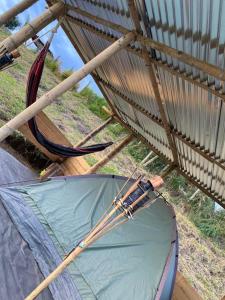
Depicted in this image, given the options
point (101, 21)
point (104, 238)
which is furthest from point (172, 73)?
point (104, 238)

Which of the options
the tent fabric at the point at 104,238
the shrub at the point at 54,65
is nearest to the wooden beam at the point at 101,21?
the tent fabric at the point at 104,238

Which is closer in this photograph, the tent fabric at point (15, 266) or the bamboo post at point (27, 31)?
the tent fabric at point (15, 266)

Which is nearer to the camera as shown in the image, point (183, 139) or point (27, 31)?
point (27, 31)

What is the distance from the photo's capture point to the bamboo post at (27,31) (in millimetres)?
3599

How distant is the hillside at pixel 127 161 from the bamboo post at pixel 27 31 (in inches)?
108

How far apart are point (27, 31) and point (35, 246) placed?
76.1 inches

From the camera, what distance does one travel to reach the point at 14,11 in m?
3.94

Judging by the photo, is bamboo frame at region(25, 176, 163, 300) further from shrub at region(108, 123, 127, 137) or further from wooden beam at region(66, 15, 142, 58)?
shrub at region(108, 123, 127, 137)

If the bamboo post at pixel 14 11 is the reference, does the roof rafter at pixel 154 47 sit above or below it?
above

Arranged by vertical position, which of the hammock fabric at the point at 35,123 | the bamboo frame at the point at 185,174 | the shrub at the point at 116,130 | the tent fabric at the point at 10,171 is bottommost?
the tent fabric at the point at 10,171

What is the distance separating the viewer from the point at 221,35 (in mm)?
2457

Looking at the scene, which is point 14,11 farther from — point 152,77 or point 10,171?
point 10,171

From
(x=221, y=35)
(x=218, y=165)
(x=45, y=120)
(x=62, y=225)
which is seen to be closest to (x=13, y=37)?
(x=45, y=120)

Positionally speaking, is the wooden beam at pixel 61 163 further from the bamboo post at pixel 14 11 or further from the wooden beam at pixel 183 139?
the bamboo post at pixel 14 11
